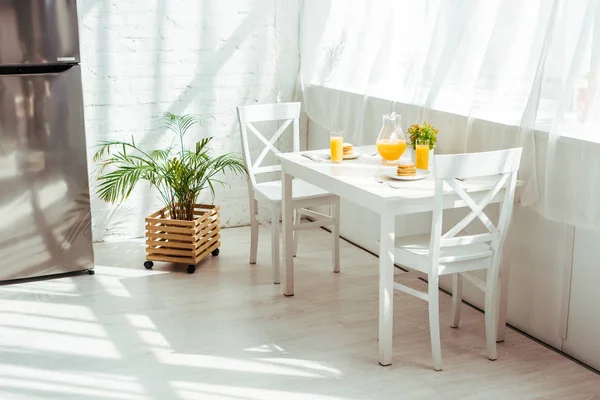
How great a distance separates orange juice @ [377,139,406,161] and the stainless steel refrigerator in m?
1.51

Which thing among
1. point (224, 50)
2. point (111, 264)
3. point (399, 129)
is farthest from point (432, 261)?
point (224, 50)

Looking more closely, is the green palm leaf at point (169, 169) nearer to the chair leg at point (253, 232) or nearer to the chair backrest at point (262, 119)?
the chair backrest at point (262, 119)

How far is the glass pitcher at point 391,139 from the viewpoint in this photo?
3336 millimetres

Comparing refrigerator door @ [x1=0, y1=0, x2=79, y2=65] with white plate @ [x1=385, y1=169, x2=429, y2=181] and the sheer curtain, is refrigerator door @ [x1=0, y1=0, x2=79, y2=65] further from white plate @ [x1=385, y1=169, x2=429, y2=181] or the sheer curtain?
white plate @ [x1=385, y1=169, x2=429, y2=181]

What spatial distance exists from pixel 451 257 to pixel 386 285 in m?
0.26

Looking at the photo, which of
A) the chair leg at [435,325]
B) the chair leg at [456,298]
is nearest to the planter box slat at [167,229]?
the chair leg at [456,298]

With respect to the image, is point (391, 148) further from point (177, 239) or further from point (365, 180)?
point (177, 239)

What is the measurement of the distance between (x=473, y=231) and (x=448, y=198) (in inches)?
25.8

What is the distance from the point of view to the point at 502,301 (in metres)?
3.18

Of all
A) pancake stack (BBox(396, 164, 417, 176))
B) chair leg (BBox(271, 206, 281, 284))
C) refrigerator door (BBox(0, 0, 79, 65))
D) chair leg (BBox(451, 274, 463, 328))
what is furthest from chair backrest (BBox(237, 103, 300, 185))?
chair leg (BBox(451, 274, 463, 328))

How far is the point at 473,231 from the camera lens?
3.55 m

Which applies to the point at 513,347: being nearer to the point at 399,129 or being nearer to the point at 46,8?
the point at 399,129

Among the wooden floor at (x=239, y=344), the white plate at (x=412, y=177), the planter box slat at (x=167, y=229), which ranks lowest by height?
the wooden floor at (x=239, y=344)

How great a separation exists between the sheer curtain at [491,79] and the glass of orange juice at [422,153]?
0.25 m
